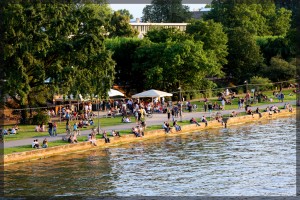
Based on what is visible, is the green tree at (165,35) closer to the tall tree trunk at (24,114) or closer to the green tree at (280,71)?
the green tree at (280,71)

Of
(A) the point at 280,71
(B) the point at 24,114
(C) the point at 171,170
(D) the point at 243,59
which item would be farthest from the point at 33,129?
(D) the point at 243,59

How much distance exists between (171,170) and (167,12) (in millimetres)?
98699

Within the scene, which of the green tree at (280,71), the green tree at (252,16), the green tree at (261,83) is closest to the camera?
the green tree at (261,83)

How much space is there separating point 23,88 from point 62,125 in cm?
417

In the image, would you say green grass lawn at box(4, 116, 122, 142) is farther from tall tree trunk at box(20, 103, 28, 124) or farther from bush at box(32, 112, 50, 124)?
tall tree trunk at box(20, 103, 28, 124)

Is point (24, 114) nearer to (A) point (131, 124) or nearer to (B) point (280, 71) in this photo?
(A) point (131, 124)

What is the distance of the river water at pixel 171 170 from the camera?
36969mm

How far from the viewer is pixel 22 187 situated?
3812 centimetres

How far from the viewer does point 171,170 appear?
141 ft

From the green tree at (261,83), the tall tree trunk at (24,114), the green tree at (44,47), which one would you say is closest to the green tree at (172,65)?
the green tree at (261,83)

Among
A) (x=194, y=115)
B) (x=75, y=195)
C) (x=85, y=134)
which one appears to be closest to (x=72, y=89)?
(x=85, y=134)

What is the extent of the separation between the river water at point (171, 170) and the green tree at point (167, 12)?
8003 centimetres

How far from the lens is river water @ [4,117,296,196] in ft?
121

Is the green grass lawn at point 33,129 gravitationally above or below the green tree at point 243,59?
below
